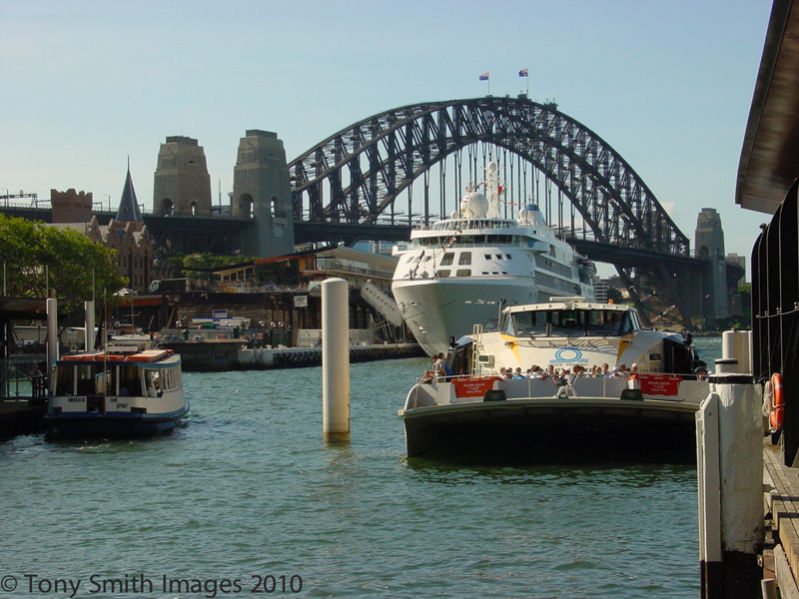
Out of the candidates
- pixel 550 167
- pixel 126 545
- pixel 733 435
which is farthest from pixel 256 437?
pixel 550 167

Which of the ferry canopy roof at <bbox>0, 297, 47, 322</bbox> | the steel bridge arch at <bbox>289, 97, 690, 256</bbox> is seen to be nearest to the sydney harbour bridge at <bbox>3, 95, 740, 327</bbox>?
the steel bridge arch at <bbox>289, 97, 690, 256</bbox>

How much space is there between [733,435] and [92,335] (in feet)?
125

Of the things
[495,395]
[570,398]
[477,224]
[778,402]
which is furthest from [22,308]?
[477,224]

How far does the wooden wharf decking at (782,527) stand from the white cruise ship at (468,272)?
177ft

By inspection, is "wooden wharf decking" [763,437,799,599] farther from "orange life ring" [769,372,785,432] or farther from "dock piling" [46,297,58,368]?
"dock piling" [46,297,58,368]

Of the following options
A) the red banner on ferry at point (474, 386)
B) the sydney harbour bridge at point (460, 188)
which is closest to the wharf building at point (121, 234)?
the sydney harbour bridge at point (460, 188)

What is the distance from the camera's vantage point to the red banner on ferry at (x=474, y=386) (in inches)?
926

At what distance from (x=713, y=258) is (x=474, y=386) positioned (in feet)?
561

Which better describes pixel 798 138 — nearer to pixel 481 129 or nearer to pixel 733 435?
pixel 733 435

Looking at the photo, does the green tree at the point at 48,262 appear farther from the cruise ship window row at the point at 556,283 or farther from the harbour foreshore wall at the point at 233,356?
the cruise ship window row at the point at 556,283

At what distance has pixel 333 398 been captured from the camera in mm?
28609

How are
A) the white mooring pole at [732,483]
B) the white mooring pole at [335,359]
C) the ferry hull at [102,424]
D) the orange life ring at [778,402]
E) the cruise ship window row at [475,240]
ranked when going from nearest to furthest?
the white mooring pole at [732,483] < the orange life ring at [778,402] < the white mooring pole at [335,359] < the ferry hull at [102,424] < the cruise ship window row at [475,240]

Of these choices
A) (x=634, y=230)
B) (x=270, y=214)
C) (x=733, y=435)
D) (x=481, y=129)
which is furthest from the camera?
(x=634, y=230)

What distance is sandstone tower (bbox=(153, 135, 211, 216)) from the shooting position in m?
146
